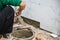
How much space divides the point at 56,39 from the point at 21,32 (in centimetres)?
56

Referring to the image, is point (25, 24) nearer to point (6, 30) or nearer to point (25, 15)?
point (25, 15)

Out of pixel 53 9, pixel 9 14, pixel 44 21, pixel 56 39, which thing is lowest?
pixel 56 39

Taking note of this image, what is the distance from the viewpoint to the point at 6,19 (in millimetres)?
1226

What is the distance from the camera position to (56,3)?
2.28 meters

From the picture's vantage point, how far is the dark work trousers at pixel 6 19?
121 cm

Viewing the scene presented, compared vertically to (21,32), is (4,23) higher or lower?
higher

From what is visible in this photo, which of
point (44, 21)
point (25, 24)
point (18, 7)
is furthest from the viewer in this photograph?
point (25, 24)

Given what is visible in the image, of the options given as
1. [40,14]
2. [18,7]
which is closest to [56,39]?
[40,14]

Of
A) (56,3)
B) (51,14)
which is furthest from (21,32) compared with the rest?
(56,3)

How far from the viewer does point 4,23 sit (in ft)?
4.01

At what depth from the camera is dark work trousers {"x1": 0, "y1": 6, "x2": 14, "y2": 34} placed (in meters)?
1.21

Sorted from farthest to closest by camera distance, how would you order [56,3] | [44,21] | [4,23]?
[44,21], [56,3], [4,23]

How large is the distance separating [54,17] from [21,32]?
22.7 inches

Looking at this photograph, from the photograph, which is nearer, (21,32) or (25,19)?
(21,32)
